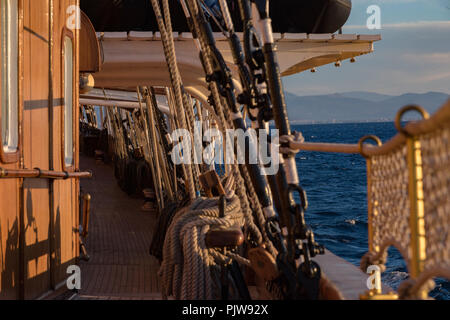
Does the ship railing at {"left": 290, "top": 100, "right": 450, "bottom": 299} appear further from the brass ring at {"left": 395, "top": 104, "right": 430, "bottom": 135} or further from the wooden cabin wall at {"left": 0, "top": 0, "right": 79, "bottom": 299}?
the wooden cabin wall at {"left": 0, "top": 0, "right": 79, "bottom": 299}

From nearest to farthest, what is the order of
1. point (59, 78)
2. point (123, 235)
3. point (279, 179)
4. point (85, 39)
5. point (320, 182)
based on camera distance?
1. point (279, 179)
2. point (59, 78)
3. point (85, 39)
4. point (123, 235)
5. point (320, 182)

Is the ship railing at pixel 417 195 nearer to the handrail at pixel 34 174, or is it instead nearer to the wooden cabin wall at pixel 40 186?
the handrail at pixel 34 174

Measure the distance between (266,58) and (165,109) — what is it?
11.1 meters


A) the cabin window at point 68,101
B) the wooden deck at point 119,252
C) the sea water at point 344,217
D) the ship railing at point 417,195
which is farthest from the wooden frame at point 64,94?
the sea water at point 344,217

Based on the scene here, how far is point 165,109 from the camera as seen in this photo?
13453mm

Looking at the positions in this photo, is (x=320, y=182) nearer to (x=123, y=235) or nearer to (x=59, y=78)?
(x=123, y=235)

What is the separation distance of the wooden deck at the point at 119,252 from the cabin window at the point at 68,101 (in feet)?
2.79

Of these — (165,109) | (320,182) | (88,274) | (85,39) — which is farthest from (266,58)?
(320,182)

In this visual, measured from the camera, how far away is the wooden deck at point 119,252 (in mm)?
4234

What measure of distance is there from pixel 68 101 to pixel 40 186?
2.69ft

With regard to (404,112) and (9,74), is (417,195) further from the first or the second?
(9,74)

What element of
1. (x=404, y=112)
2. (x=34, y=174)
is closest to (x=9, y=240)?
(x=34, y=174)

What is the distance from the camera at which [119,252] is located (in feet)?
18.9
